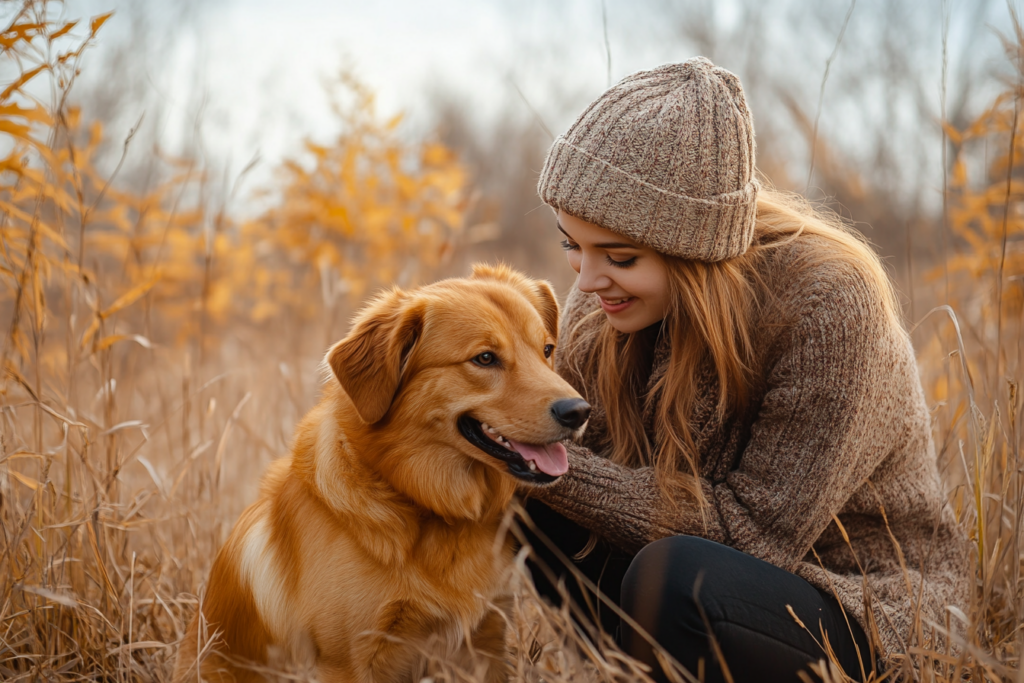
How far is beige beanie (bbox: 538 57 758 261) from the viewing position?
194 cm

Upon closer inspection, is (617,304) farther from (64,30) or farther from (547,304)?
(64,30)

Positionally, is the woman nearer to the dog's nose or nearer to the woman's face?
the woman's face

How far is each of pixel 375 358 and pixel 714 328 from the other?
94 cm

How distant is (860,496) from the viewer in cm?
206

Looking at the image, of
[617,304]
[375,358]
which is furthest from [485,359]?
[617,304]

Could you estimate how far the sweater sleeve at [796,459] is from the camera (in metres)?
1.90

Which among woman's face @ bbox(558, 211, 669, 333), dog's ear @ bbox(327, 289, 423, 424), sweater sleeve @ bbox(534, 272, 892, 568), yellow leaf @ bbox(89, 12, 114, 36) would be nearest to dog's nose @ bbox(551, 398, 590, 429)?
sweater sleeve @ bbox(534, 272, 892, 568)

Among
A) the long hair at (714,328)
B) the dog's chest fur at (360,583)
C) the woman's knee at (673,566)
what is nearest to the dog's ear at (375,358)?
the dog's chest fur at (360,583)

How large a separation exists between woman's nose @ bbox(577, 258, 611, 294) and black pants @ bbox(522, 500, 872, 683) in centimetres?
74

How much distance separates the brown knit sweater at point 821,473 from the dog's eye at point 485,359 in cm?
36

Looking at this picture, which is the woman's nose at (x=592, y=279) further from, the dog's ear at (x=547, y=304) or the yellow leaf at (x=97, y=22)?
the yellow leaf at (x=97, y=22)

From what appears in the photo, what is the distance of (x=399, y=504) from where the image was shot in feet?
6.70

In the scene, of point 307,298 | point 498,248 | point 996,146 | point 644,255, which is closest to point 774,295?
point 644,255

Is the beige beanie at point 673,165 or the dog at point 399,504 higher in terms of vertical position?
the beige beanie at point 673,165
